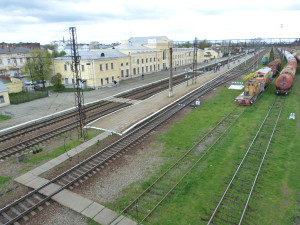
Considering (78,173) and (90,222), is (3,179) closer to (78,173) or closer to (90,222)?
(78,173)

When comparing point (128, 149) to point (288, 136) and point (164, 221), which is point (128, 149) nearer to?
point (164, 221)

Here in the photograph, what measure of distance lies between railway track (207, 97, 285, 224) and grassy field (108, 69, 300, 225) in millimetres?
343

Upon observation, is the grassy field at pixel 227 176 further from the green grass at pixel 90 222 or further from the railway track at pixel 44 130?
the railway track at pixel 44 130

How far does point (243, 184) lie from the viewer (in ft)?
48.0

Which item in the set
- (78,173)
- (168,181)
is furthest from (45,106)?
(168,181)

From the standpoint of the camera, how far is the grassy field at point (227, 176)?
12188 mm

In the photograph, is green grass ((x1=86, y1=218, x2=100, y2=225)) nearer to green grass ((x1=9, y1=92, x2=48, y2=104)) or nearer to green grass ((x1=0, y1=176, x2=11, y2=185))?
green grass ((x1=0, y1=176, x2=11, y2=185))

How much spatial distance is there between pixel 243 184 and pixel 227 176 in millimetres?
1155

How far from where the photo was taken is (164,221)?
463 inches

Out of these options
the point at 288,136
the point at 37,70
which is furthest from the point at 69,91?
the point at 288,136

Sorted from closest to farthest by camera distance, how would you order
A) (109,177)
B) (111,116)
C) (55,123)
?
(109,177)
(55,123)
(111,116)

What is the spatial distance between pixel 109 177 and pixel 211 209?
6945mm

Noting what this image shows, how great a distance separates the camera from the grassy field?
12188 millimetres

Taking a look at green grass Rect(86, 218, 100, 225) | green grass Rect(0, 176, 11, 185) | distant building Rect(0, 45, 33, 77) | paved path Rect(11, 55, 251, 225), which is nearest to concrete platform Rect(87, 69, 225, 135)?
paved path Rect(11, 55, 251, 225)
